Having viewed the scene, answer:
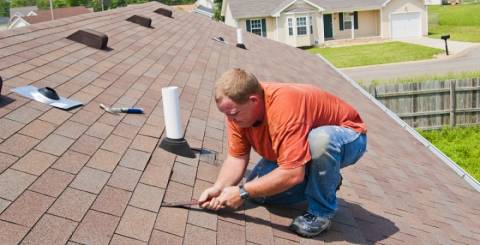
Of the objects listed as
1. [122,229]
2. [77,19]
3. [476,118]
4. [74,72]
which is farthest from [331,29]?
[122,229]

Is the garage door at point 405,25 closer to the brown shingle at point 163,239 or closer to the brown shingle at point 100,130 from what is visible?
the brown shingle at point 100,130

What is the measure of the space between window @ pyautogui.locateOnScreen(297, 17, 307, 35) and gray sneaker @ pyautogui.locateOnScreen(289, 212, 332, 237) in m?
37.0

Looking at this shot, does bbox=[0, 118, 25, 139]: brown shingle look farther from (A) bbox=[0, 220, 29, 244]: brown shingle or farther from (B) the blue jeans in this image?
(B) the blue jeans

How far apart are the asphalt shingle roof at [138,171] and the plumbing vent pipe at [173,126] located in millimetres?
82

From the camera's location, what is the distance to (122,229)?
263cm

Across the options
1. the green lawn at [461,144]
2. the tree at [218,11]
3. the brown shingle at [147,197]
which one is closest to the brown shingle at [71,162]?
the brown shingle at [147,197]

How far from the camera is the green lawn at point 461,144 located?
12.9 metres

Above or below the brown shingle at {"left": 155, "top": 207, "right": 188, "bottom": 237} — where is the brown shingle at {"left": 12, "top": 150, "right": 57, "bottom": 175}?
above

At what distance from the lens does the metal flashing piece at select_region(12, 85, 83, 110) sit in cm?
412

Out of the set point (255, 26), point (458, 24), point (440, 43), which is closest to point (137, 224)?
Result: point (440, 43)

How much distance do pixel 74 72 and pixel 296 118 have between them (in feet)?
10.4

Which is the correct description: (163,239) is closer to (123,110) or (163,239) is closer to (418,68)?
(123,110)

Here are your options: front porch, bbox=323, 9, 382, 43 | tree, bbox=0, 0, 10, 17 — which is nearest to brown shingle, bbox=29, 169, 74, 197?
front porch, bbox=323, 9, 382, 43

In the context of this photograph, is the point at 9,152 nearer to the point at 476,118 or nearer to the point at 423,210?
the point at 423,210
